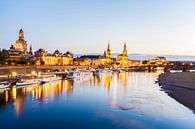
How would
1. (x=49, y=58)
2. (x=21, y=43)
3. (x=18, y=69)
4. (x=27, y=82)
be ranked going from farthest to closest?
(x=21, y=43) < (x=49, y=58) < (x=18, y=69) < (x=27, y=82)

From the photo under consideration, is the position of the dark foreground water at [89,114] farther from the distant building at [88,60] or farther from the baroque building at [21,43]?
the distant building at [88,60]

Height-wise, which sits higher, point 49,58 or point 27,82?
point 49,58

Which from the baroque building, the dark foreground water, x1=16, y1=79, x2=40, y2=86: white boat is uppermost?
the baroque building

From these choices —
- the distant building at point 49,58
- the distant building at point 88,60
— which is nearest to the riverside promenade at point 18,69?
the distant building at point 49,58

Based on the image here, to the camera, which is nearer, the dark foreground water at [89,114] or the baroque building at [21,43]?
the dark foreground water at [89,114]

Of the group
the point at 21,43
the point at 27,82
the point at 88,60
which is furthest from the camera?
the point at 88,60

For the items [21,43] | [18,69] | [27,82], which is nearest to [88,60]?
[21,43]

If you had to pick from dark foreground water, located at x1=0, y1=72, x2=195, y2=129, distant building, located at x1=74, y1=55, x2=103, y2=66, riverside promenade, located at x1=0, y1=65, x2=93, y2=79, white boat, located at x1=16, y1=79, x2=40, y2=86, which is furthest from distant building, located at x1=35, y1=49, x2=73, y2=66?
dark foreground water, located at x1=0, y1=72, x2=195, y2=129

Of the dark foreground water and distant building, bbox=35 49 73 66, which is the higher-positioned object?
distant building, bbox=35 49 73 66

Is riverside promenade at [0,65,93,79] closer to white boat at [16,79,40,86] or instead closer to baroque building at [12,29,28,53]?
white boat at [16,79,40,86]

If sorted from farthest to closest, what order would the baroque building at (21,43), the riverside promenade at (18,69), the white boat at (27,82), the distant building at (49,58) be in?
the baroque building at (21,43)
the distant building at (49,58)
the riverside promenade at (18,69)
the white boat at (27,82)

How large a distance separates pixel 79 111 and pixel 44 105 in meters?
4.74

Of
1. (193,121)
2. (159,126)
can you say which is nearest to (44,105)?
(159,126)

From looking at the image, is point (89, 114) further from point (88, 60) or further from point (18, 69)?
point (88, 60)
